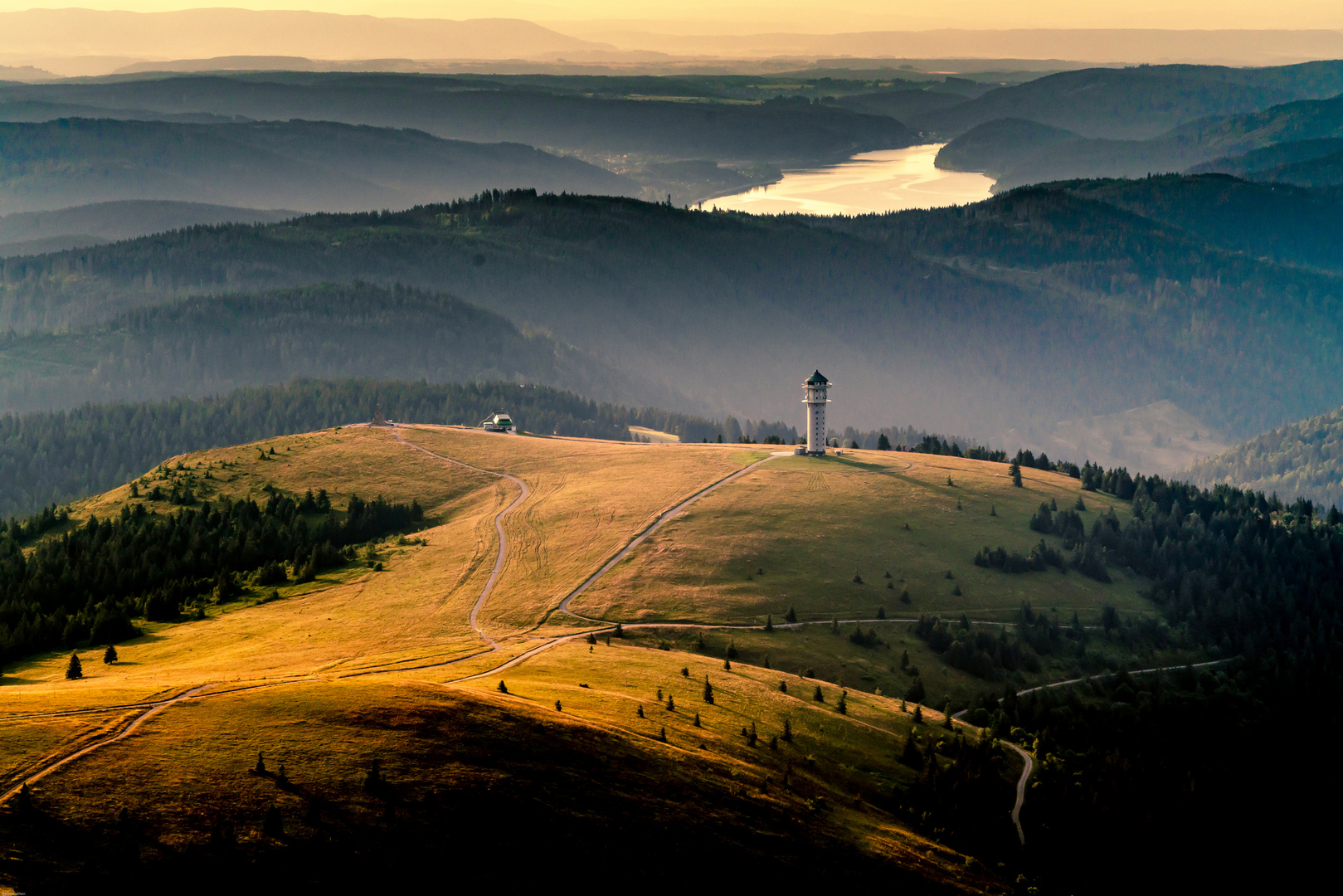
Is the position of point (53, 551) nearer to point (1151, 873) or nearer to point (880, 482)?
point (880, 482)

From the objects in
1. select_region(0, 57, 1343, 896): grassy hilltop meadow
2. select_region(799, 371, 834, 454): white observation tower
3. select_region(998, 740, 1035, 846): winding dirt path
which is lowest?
select_region(998, 740, 1035, 846): winding dirt path

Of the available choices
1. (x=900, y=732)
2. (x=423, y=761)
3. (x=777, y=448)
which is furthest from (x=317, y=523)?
(x=423, y=761)

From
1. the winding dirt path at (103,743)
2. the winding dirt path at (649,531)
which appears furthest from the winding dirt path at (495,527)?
the winding dirt path at (103,743)

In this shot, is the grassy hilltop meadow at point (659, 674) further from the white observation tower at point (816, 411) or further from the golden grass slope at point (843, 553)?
the white observation tower at point (816, 411)

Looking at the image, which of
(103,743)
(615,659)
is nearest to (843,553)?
(615,659)

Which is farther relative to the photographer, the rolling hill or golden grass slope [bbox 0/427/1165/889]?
golden grass slope [bbox 0/427/1165/889]

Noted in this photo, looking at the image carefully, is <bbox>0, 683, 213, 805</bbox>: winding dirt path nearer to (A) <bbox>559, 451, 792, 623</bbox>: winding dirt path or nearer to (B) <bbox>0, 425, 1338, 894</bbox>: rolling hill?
(B) <bbox>0, 425, 1338, 894</bbox>: rolling hill

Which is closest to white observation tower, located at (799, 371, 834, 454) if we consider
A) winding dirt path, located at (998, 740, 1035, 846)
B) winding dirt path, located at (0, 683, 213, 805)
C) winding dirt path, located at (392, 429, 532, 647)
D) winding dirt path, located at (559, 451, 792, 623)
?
winding dirt path, located at (559, 451, 792, 623)
